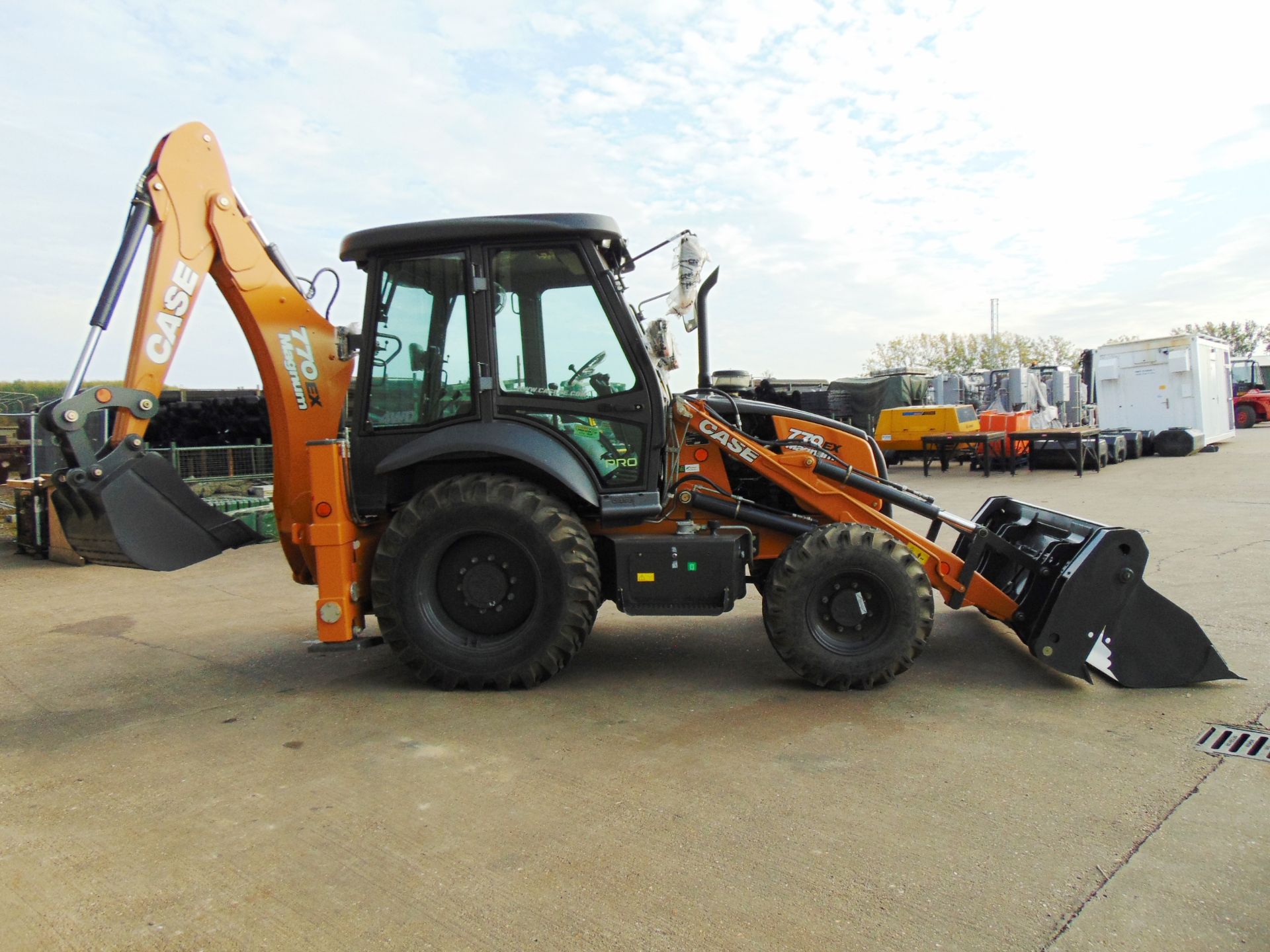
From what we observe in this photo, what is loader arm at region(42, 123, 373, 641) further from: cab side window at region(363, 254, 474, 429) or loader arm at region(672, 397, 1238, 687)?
loader arm at region(672, 397, 1238, 687)

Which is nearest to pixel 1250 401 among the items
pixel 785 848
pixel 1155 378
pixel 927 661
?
pixel 1155 378

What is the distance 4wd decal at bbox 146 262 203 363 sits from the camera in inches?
196

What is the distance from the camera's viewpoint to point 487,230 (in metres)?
4.99

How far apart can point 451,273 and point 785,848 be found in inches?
139

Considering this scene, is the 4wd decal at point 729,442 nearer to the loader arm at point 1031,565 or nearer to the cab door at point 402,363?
the loader arm at point 1031,565

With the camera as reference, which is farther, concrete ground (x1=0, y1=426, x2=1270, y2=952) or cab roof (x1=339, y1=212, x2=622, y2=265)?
cab roof (x1=339, y1=212, x2=622, y2=265)

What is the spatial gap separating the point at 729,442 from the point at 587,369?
3.25 feet

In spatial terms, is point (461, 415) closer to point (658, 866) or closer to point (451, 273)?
point (451, 273)

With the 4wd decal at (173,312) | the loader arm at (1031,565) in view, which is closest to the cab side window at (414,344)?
the 4wd decal at (173,312)

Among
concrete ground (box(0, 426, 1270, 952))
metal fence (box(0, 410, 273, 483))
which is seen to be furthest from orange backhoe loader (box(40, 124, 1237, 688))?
metal fence (box(0, 410, 273, 483))

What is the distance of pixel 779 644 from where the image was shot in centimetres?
493

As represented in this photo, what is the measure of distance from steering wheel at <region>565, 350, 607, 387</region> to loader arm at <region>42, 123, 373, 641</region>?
4.50ft

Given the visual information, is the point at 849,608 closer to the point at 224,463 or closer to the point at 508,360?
the point at 508,360

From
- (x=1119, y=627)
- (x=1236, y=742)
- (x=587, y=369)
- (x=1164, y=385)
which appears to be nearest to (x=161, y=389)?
(x=587, y=369)
